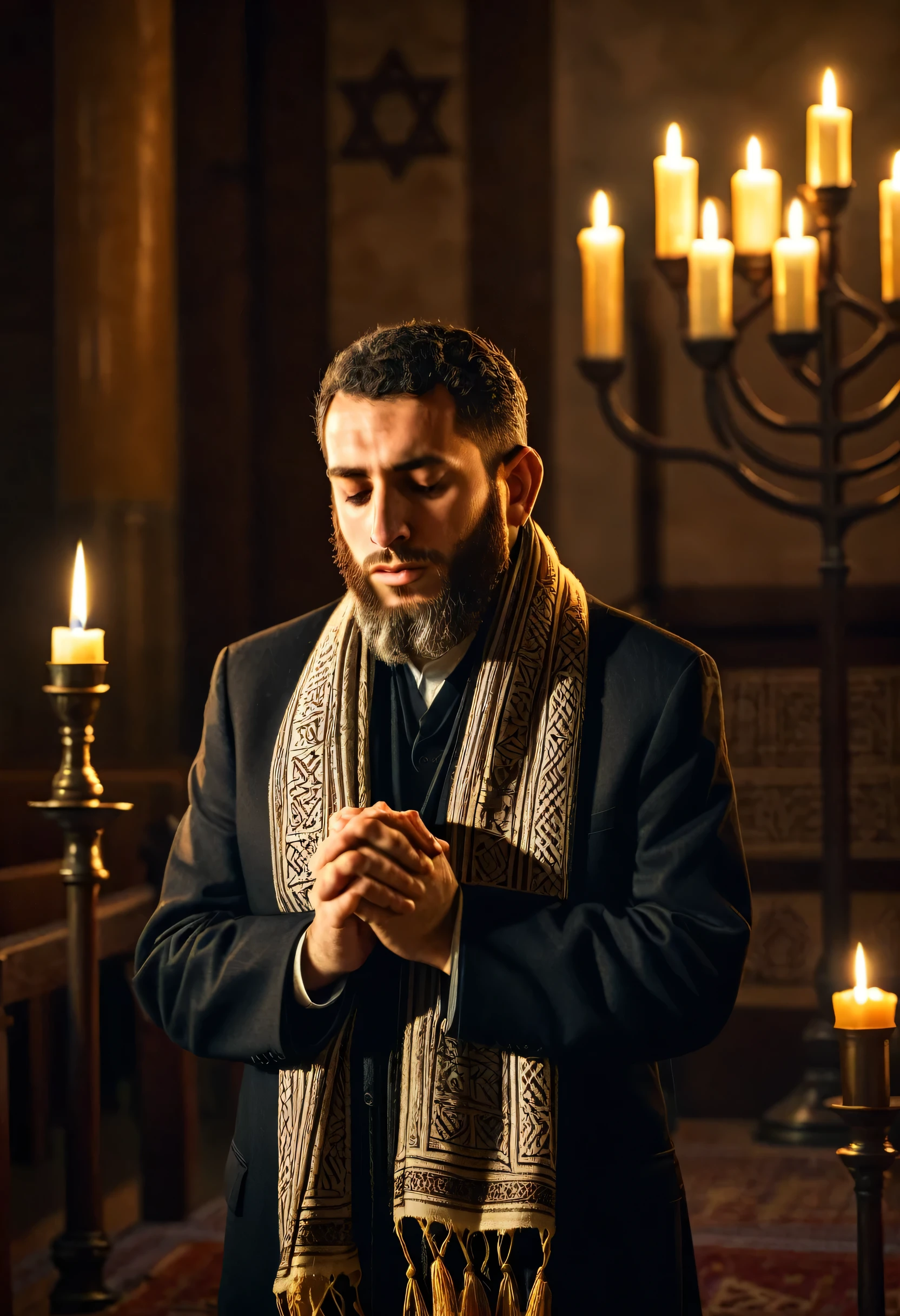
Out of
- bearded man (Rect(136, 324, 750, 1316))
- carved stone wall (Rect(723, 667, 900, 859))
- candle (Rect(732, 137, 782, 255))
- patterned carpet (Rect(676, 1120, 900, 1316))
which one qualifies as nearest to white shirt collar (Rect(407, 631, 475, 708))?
bearded man (Rect(136, 324, 750, 1316))

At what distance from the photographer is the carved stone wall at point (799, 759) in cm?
497

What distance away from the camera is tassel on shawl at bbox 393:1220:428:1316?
61.7 inches

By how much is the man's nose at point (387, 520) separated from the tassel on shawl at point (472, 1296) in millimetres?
661

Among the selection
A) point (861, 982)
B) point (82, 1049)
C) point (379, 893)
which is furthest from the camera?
point (82, 1049)

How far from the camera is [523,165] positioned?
5.29 m

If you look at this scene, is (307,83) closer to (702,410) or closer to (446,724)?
(702,410)

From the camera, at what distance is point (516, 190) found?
5.28m

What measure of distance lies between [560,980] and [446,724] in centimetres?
33

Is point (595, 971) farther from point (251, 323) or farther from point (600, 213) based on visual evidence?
point (251, 323)

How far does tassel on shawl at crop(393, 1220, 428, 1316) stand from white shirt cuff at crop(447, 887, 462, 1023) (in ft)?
0.70

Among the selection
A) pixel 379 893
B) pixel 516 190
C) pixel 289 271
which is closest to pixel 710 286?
pixel 516 190

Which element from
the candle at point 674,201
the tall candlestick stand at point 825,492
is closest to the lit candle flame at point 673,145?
the candle at point 674,201

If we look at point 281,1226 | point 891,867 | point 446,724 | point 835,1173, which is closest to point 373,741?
point 446,724

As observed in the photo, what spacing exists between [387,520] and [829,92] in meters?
3.21
